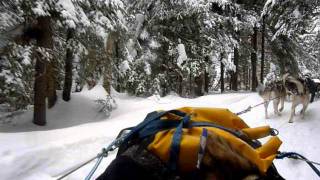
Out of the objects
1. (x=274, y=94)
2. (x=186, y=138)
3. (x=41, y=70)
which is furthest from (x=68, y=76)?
(x=186, y=138)

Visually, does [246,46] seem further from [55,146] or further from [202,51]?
[55,146]

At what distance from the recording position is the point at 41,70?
13.5 meters

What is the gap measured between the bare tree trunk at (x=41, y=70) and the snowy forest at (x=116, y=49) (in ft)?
0.09

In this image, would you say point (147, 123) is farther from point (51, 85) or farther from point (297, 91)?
point (51, 85)

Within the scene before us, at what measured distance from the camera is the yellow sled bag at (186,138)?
224 centimetres

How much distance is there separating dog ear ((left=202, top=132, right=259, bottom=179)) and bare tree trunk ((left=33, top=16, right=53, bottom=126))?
11.1 meters

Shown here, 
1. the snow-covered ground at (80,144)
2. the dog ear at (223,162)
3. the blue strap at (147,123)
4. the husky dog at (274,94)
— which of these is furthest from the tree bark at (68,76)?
the dog ear at (223,162)

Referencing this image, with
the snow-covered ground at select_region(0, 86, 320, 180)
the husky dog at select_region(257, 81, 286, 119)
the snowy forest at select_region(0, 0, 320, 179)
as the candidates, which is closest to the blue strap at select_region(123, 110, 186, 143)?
the snow-covered ground at select_region(0, 86, 320, 180)

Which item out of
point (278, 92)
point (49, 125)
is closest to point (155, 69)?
point (49, 125)

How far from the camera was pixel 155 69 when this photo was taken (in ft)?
73.2

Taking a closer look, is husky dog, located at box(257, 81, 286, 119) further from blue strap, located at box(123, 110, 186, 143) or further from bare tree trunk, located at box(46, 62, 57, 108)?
blue strap, located at box(123, 110, 186, 143)

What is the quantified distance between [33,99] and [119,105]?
3049 mm

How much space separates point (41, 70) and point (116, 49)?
450 centimetres

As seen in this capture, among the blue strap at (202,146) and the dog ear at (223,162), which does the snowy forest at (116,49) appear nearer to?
the dog ear at (223,162)
